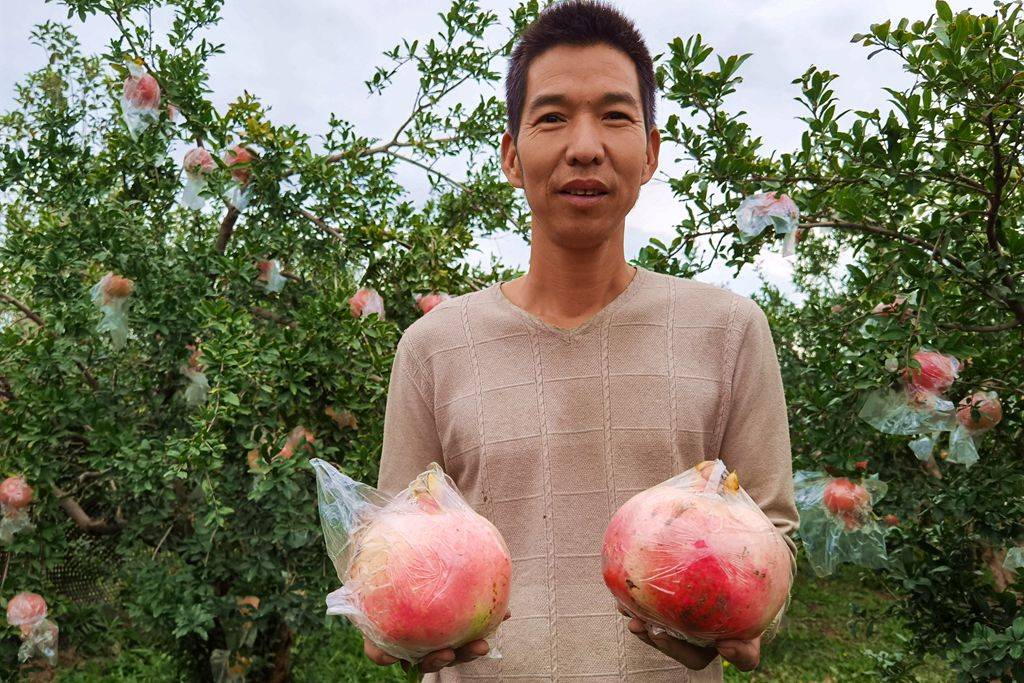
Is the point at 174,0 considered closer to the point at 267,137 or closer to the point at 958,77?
the point at 267,137

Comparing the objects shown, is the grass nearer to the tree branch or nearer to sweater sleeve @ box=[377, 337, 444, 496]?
the tree branch

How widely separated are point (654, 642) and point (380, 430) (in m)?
2.27

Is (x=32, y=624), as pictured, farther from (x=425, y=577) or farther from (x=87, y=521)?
(x=425, y=577)

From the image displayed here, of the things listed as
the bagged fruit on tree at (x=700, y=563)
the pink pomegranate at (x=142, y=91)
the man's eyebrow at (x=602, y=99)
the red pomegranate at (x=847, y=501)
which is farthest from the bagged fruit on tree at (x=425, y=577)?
the pink pomegranate at (x=142, y=91)

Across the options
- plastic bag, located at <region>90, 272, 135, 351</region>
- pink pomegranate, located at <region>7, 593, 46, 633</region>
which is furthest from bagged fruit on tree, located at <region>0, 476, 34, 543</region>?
plastic bag, located at <region>90, 272, 135, 351</region>

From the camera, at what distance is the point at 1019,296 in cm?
291

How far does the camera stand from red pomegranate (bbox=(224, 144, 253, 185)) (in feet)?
12.8

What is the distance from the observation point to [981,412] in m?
3.16

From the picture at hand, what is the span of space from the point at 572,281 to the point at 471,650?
0.70 metres

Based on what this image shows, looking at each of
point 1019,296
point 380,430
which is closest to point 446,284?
point 380,430

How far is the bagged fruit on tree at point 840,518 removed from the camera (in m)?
3.01

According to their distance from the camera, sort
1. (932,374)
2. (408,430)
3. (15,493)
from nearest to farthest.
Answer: (408,430) < (932,374) < (15,493)

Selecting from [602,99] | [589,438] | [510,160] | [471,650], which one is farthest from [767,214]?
[471,650]

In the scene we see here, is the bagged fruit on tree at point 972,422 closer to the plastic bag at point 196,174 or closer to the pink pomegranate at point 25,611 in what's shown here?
the plastic bag at point 196,174
